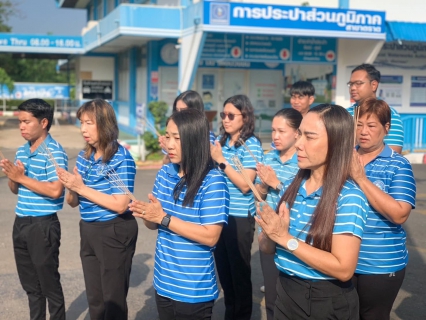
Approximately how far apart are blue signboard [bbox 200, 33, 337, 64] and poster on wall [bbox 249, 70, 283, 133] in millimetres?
2159

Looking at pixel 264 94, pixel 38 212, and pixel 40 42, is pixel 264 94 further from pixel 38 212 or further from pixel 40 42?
pixel 38 212

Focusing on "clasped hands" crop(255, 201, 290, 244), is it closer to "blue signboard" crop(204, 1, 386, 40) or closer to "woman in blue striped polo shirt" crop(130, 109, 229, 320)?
"woman in blue striped polo shirt" crop(130, 109, 229, 320)

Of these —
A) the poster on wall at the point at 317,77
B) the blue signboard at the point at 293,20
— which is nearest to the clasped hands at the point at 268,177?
the blue signboard at the point at 293,20

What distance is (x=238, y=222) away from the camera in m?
4.21

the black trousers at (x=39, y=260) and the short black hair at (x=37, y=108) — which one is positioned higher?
the short black hair at (x=37, y=108)

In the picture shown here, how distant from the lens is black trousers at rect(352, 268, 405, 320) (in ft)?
9.93

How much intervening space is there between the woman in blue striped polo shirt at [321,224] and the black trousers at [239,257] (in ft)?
5.53

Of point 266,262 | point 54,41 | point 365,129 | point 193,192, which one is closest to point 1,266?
point 266,262

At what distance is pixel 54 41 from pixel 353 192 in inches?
846

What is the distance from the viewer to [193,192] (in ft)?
9.21

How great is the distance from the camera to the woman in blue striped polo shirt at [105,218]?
3562 millimetres

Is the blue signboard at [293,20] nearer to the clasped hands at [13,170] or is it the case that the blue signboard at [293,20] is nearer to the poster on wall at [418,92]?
the poster on wall at [418,92]

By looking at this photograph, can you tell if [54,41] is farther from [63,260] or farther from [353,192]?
[353,192]

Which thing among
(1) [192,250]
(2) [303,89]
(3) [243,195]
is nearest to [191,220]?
(1) [192,250]
